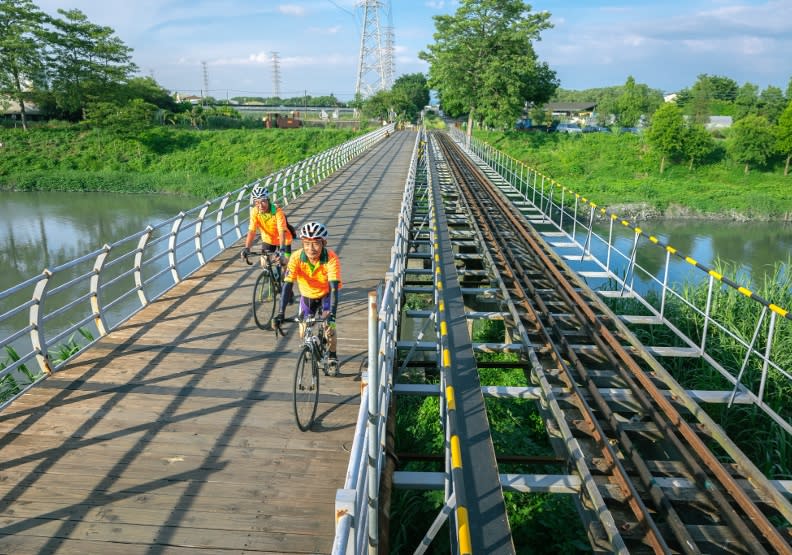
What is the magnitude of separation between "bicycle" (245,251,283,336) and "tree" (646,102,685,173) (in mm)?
53527

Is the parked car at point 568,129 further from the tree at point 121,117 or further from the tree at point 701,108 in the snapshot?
the tree at point 121,117

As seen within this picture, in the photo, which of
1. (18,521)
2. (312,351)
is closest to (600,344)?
(312,351)

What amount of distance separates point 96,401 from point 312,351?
2.39 meters

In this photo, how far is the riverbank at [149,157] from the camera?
49.5 metres

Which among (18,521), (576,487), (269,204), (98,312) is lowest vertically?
(576,487)

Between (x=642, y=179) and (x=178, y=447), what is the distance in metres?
54.4

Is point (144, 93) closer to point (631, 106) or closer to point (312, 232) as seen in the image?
point (631, 106)

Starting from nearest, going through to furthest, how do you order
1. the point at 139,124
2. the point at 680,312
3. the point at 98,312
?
the point at 98,312 → the point at 680,312 → the point at 139,124

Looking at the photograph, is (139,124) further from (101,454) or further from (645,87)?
(645,87)

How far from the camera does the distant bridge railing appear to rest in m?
6.64

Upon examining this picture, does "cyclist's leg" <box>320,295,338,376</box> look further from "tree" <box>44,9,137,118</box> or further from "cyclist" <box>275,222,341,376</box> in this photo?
"tree" <box>44,9,137,118</box>

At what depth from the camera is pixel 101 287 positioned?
784 cm

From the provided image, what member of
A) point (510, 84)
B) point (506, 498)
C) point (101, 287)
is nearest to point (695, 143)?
point (510, 84)

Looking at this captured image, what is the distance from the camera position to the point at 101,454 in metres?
5.09
